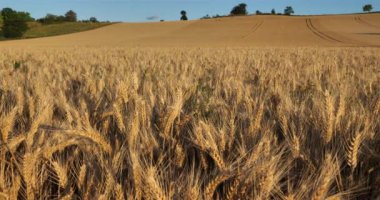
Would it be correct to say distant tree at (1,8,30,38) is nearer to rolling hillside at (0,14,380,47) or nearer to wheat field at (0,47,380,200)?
rolling hillside at (0,14,380,47)

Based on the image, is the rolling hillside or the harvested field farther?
the rolling hillside

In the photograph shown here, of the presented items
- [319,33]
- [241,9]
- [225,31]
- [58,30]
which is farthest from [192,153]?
[241,9]

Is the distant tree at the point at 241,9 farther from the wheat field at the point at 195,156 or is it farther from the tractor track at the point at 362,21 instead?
the wheat field at the point at 195,156

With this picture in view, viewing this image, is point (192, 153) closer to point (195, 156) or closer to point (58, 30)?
point (195, 156)

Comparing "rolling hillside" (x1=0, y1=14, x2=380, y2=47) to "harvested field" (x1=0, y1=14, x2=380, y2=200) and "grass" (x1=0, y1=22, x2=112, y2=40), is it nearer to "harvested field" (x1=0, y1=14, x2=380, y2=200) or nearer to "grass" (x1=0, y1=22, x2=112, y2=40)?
"grass" (x1=0, y1=22, x2=112, y2=40)

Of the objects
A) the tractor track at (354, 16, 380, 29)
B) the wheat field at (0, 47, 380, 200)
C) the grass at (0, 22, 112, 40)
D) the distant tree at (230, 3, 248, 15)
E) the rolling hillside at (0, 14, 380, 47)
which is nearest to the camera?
the wheat field at (0, 47, 380, 200)

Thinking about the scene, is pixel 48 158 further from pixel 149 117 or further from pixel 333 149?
pixel 333 149

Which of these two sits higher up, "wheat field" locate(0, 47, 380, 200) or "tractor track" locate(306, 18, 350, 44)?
"wheat field" locate(0, 47, 380, 200)

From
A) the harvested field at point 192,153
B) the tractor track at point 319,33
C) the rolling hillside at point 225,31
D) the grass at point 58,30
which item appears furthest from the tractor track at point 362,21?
the harvested field at point 192,153

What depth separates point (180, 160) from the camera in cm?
116

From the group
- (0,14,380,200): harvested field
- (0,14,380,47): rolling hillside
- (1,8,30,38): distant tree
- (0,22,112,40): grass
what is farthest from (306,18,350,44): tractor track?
(1,8,30,38): distant tree

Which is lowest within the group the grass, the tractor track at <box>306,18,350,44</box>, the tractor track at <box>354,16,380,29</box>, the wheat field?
the tractor track at <box>354,16,380,29</box>

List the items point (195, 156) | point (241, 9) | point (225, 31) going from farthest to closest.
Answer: point (241, 9) → point (225, 31) → point (195, 156)

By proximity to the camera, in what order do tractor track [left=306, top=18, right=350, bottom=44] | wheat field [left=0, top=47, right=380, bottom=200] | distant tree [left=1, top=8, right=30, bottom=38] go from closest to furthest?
wheat field [left=0, top=47, right=380, bottom=200]
tractor track [left=306, top=18, right=350, bottom=44]
distant tree [left=1, top=8, right=30, bottom=38]
